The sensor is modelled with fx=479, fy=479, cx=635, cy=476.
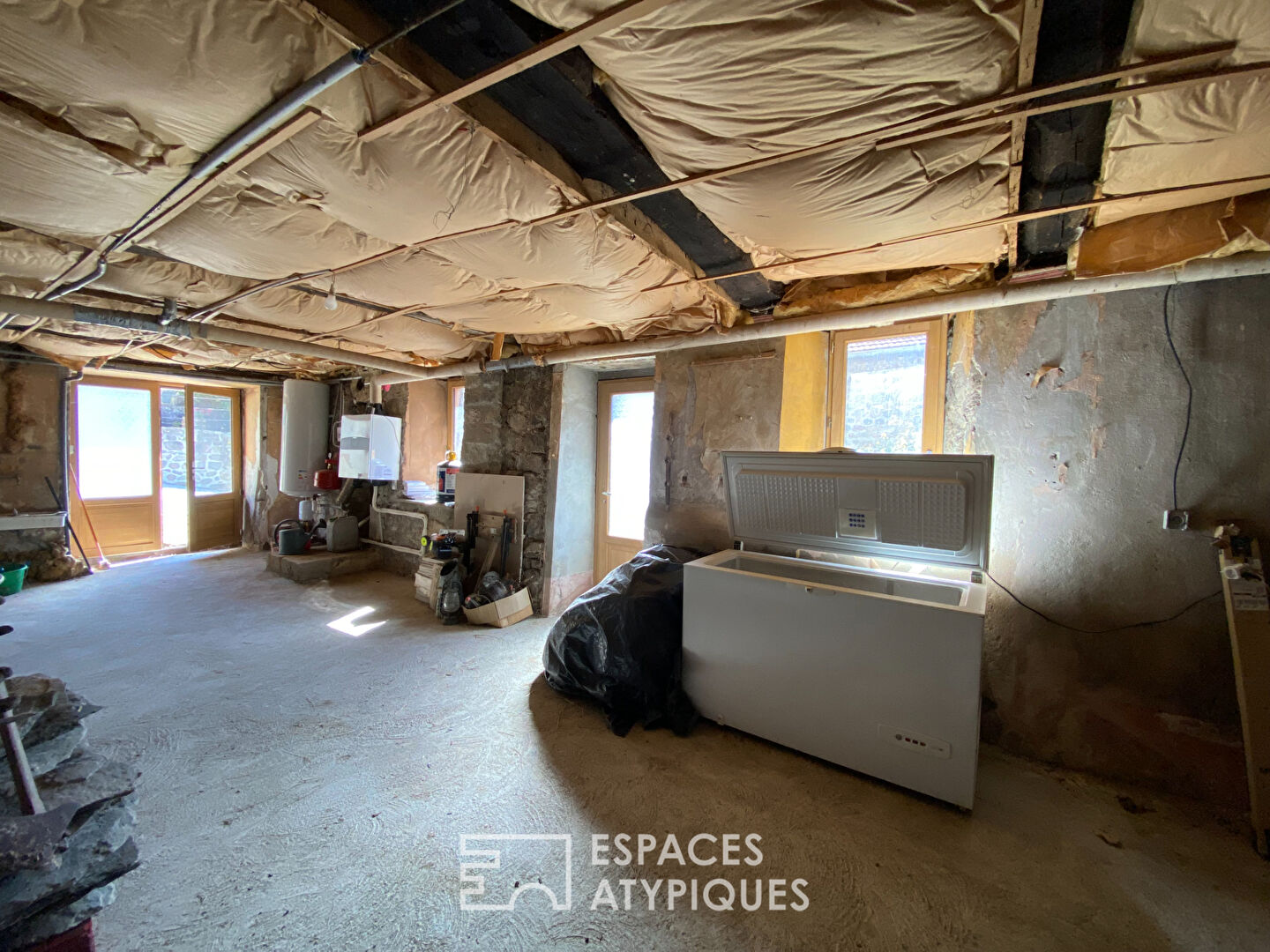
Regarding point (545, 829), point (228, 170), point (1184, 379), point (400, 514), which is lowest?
point (545, 829)

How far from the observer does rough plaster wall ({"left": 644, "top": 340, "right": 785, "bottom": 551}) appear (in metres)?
2.70

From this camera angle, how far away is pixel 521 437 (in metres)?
3.96

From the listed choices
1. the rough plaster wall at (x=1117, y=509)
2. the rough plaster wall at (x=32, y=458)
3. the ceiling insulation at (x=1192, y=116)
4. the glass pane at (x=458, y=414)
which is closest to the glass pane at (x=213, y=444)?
the rough plaster wall at (x=32, y=458)

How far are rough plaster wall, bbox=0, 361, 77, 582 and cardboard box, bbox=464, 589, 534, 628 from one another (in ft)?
14.0

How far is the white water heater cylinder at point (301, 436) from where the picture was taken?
5.20 m

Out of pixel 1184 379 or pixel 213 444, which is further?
pixel 213 444

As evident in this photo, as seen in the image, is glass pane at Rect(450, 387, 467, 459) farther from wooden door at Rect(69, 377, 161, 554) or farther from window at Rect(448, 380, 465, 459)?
wooden door at Rect(69, 377, 161, 554)

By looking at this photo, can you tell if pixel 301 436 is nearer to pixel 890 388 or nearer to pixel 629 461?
pixel 629 461

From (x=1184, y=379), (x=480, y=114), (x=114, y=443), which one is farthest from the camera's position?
(x=114, y=443)

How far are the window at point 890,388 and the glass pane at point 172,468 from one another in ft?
23.5

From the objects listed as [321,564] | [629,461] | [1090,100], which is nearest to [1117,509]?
[1090,100]

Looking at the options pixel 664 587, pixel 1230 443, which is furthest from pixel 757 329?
pixel 1230 443

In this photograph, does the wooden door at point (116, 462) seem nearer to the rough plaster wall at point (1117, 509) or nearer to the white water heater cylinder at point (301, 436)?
the white water heater cylinder at point (301, 436)

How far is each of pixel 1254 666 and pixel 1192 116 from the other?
68.7 inches
